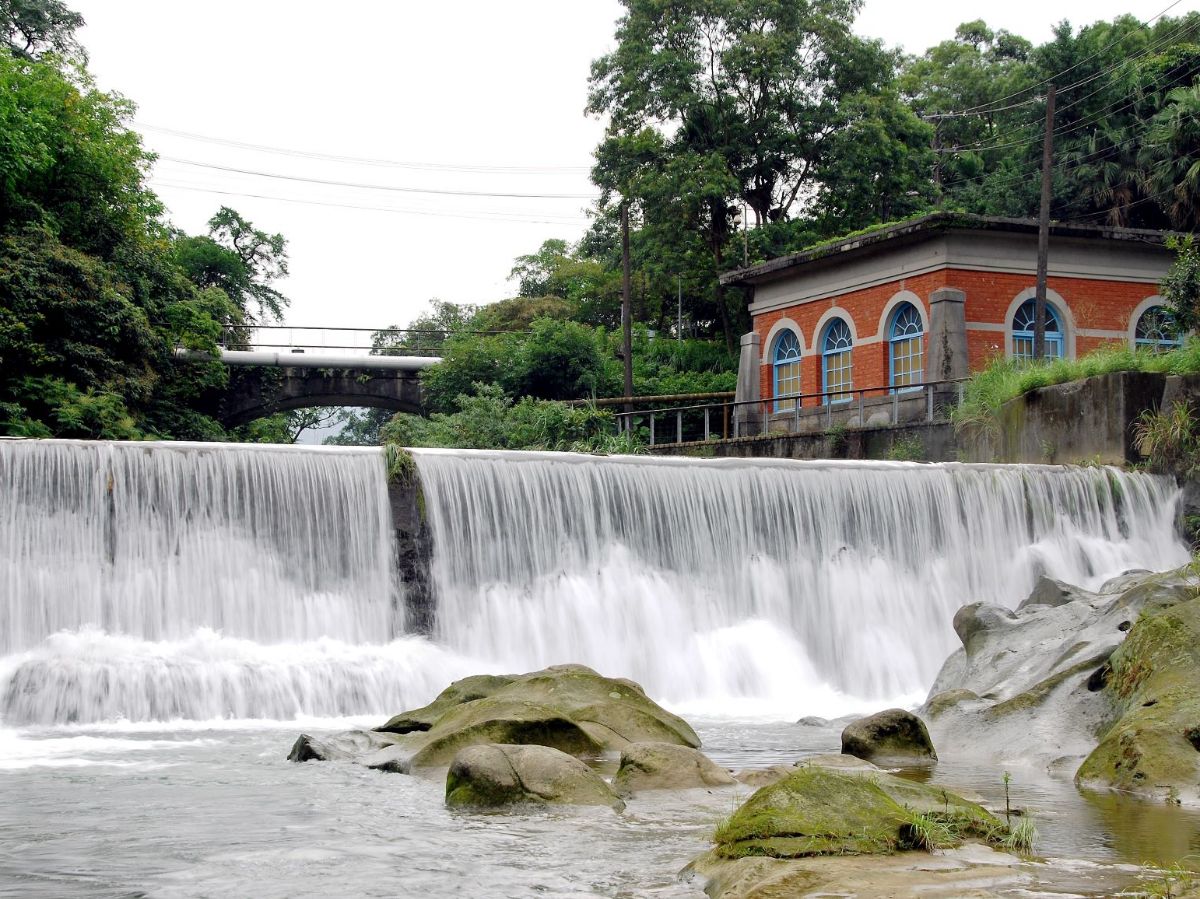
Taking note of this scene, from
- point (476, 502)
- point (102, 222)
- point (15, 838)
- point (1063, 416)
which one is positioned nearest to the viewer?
point (15, 838)

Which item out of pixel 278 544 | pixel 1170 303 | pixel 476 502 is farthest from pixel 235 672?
pixel 1170 303

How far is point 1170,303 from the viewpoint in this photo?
25766mm

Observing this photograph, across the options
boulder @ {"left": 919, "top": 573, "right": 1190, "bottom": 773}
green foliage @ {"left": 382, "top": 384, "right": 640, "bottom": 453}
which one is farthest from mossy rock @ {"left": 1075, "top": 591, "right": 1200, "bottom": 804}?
green foliage @ {"left": 382, "top": 384, "right": 640, "bottom": 453}

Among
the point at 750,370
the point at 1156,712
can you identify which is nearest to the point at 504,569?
the point at 1156,712

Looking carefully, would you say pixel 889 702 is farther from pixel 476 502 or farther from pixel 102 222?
pixel 102 222

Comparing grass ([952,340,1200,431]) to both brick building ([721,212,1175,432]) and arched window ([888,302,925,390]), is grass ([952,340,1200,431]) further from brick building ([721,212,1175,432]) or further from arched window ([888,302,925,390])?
arched window ([888,302,925,390])

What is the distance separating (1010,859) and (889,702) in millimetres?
10076

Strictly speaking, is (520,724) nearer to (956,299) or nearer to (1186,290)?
(1186,290)

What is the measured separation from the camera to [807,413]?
32469 millimetres

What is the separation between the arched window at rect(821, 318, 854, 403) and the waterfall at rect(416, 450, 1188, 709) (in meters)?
13.6

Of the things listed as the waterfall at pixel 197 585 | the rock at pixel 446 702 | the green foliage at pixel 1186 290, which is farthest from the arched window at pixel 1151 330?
the rock at pixel 446 702

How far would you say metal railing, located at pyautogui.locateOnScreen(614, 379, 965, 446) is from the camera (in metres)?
28.3

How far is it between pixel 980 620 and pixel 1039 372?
1100cm

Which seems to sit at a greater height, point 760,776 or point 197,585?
point 197,585
